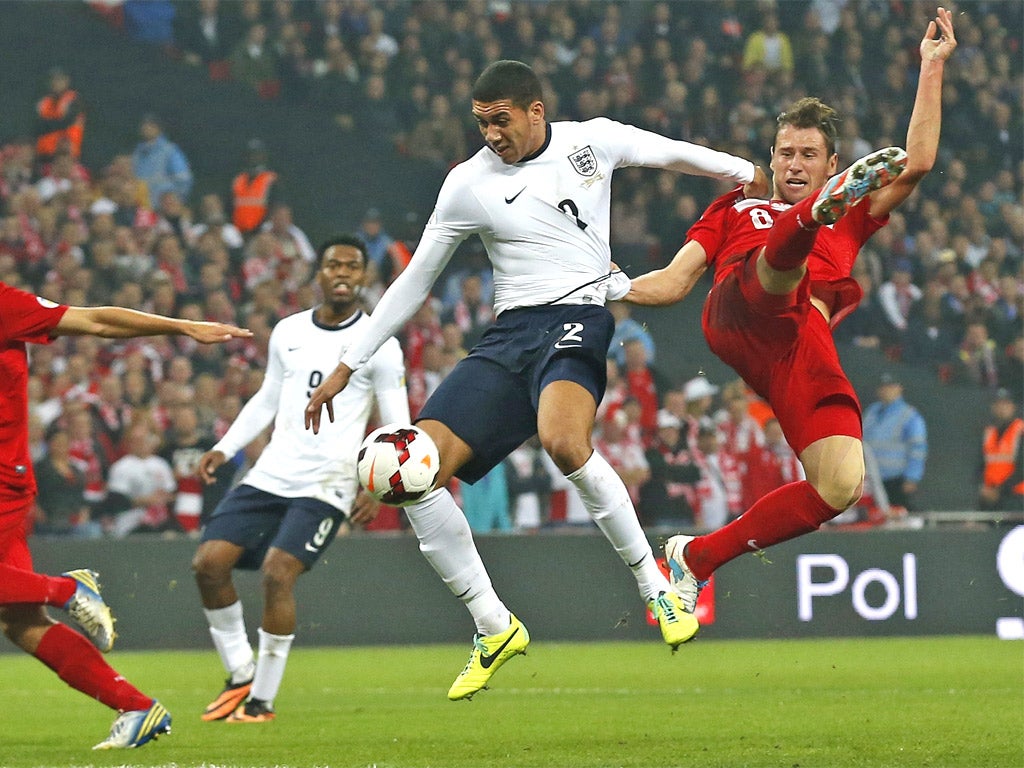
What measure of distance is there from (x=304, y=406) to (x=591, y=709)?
2.34 m

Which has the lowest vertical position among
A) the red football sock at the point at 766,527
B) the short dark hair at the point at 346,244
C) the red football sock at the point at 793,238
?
the red football sock at the point at 766,527

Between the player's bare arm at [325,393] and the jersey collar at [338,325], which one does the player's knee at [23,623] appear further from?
the jersey collar at [338,325]

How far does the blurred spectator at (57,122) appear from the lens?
1752cm

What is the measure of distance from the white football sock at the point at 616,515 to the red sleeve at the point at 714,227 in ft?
3.77

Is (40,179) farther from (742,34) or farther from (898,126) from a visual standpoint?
A: (898,126)

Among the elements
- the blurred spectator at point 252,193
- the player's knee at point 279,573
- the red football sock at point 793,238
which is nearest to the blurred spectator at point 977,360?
the blurred spectator at point 252,193

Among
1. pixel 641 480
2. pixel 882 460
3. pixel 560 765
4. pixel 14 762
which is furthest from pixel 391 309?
pixel 882 460

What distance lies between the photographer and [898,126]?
64.1 ft

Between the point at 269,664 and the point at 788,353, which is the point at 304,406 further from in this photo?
the point at 788,353

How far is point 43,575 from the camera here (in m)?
6.96

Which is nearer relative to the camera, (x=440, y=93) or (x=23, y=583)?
(x=23, y=583)

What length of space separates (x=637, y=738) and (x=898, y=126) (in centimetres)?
1348

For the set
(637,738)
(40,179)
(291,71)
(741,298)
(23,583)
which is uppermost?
(291,71)

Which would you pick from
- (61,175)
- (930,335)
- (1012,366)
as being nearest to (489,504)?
(930,335)
